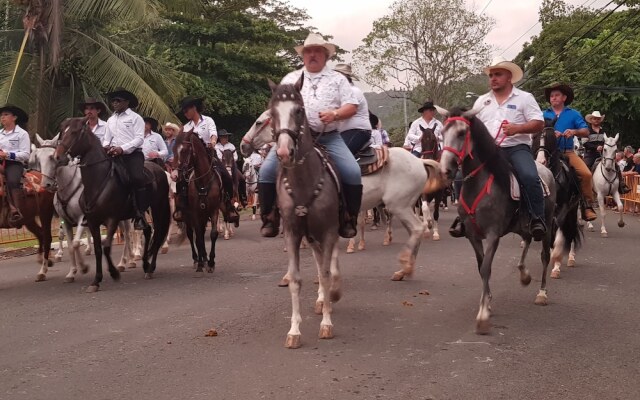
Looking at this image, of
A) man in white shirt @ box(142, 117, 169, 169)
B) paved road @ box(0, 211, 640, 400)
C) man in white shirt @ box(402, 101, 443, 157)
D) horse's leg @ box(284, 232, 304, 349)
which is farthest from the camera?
man in white shirt @ box(402, 101, 443, 157)

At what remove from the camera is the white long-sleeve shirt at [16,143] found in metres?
11.5

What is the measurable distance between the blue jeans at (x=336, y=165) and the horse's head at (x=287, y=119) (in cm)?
80

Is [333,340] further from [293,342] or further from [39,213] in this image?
[39,213]

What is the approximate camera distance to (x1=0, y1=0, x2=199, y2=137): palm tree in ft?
65.3

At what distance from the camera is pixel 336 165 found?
750 cm

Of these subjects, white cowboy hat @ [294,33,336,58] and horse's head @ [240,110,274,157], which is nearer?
white cowboy hat @ [294,33,336,58]

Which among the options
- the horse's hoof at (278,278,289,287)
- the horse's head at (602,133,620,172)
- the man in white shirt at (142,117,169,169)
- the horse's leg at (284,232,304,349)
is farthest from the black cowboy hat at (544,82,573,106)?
the man in white shirt at (142,117,169,169)

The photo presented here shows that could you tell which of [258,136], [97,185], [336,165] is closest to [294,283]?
[336,165]

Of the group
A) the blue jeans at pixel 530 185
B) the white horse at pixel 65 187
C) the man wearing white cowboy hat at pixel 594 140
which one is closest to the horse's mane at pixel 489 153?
the blue jeans at pixel 530 185

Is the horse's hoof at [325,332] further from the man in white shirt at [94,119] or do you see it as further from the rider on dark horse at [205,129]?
the man in white shirt at [94,119]

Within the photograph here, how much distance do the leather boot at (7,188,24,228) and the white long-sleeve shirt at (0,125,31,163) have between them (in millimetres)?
531

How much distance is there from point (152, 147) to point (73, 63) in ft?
29.8

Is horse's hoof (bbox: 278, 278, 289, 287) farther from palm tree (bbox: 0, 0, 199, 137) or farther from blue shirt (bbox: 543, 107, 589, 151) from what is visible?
palm tree (bbox: 0, 0, 199, 137)

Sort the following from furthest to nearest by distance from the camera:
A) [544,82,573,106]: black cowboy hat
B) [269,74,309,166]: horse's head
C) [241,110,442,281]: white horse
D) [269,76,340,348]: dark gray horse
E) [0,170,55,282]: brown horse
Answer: [0,170,55,282]: brown horse
[544,82,573,106]: black cowboy hat
[241,110,442,281]: white horse
[269,76,340,348]: dark gray horse
[269,74,309,166]: horse's head
